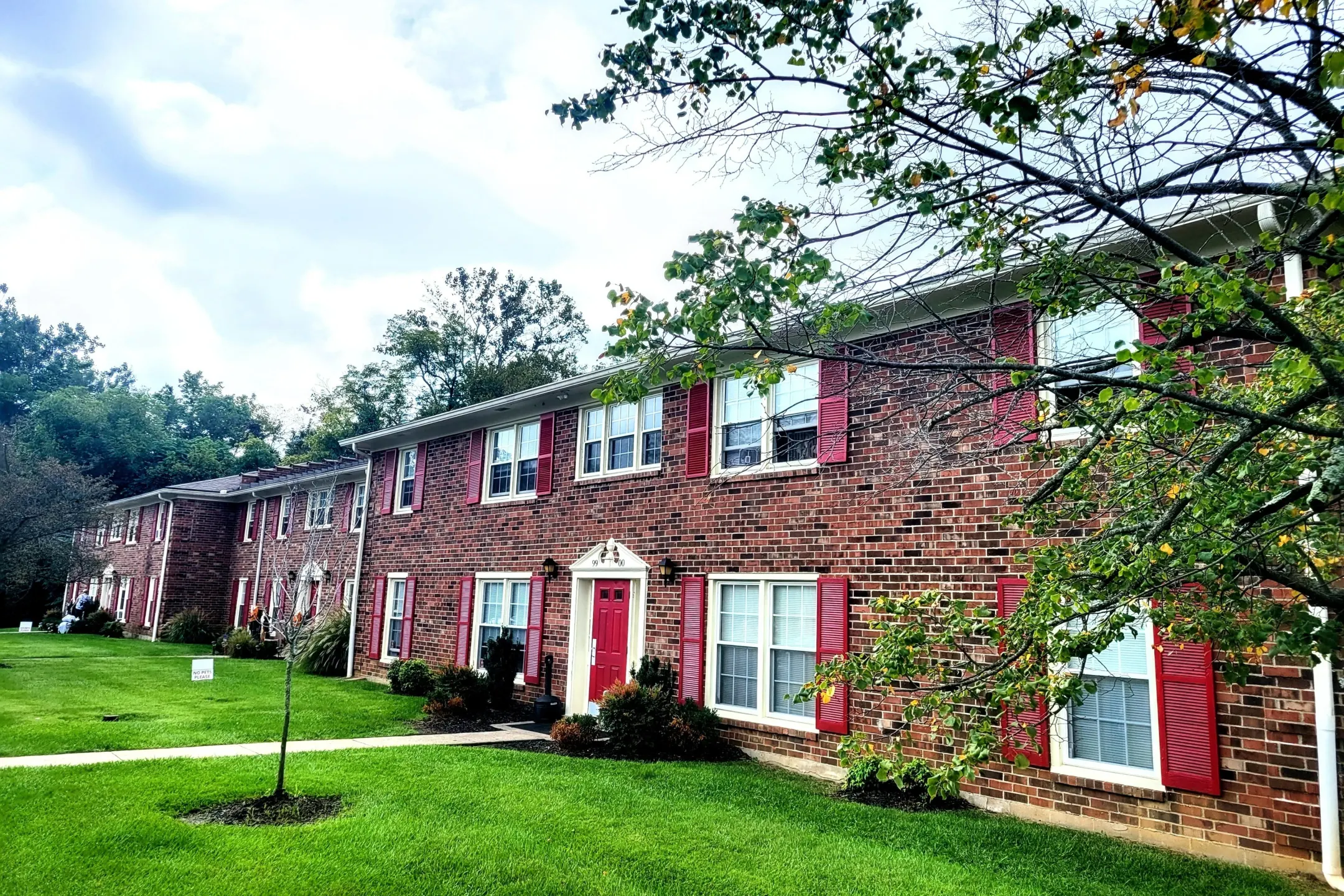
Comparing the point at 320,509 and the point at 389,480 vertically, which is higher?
the point at 389,480

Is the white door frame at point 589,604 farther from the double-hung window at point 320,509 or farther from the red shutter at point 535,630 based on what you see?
the double-hung window at point 320,509

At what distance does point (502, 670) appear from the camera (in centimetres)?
1335

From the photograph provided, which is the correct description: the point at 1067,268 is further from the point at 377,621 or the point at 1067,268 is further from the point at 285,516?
the point at 285,516

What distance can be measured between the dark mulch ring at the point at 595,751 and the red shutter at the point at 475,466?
5828mm

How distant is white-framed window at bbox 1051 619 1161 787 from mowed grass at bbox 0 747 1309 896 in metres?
0.63

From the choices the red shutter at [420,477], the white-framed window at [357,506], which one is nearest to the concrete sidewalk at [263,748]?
the red shutter at [420,477]

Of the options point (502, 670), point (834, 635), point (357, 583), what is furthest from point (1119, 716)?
point (357, 583)

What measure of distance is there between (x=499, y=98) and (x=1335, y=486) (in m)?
10.2

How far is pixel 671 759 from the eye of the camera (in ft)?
31.6

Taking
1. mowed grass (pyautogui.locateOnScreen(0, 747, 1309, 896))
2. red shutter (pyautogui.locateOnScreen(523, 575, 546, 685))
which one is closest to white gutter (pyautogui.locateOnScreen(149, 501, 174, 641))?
red shutter (pyautogui.locateOnScreen(523, 575, 546, 685))

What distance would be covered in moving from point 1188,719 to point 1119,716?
1.94 feet

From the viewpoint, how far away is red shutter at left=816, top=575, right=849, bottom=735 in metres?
8.88

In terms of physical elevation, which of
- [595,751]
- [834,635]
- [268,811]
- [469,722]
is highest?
[834,635]

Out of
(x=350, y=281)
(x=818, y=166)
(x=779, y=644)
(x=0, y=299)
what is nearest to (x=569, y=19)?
(x=818, y=166)
